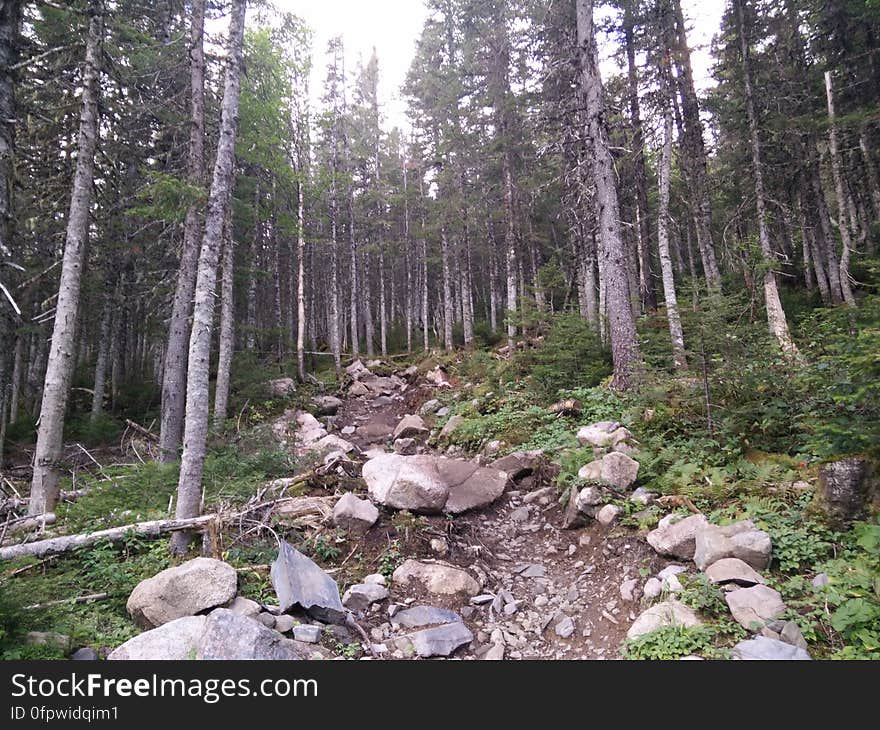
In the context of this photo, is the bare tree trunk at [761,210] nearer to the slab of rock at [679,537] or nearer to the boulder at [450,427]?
the boulder at [450,427]

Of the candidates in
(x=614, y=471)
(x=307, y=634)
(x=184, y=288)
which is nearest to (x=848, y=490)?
(x=614, y=471)

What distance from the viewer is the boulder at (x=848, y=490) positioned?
4742 millimetres

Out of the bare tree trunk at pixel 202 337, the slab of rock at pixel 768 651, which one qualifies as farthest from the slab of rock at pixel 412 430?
the slab of rock at pixel 768 651

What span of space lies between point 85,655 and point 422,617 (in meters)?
3.28

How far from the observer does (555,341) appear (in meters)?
13.3

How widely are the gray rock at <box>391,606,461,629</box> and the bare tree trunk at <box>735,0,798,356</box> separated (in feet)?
40.1

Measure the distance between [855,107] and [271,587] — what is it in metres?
25.4

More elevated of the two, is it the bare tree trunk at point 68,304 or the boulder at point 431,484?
the bare tree trunk at point 68,304

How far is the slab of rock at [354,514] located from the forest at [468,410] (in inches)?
2.1

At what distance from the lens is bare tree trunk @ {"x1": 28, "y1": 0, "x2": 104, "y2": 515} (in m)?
8.93

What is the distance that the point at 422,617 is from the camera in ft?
17.8

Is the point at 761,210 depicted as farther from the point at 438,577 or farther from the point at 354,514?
the point at 354,514
